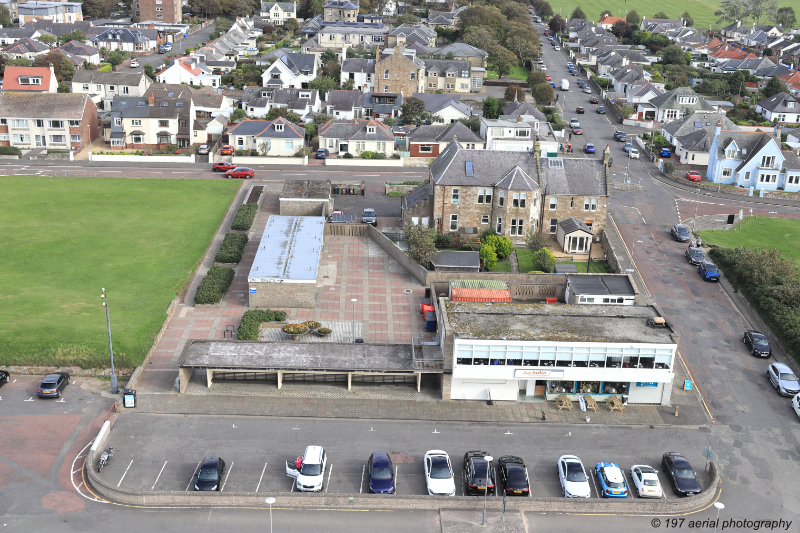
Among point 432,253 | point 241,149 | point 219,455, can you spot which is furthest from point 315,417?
point 241,149

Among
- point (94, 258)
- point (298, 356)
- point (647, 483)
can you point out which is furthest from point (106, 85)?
point (647, 483)

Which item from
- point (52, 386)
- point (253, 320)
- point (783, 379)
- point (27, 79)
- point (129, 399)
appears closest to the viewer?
point (129, 399)

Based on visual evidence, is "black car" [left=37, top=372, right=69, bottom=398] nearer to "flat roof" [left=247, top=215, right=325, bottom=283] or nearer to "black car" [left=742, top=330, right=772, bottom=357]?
"flat roof" [left=247, top=215, right=325, bottom=283]

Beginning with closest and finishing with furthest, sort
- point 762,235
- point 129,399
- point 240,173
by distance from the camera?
point 129,399, point 762,235, point 240,173

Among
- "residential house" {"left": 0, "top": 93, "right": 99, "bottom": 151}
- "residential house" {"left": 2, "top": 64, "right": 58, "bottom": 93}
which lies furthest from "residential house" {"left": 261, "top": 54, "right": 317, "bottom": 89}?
"residential house" {"left": 0, "top": 93, "right": 99, "bottom": 151}

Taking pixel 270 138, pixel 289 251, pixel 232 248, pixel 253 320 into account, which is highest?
pixel 270 138

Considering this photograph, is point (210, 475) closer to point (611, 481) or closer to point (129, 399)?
point (129, 399)

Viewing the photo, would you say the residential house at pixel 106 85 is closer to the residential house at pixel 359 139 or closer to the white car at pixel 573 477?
the residential house at pixel 359 139

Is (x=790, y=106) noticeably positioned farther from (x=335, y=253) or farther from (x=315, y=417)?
(x=315, y=417)
